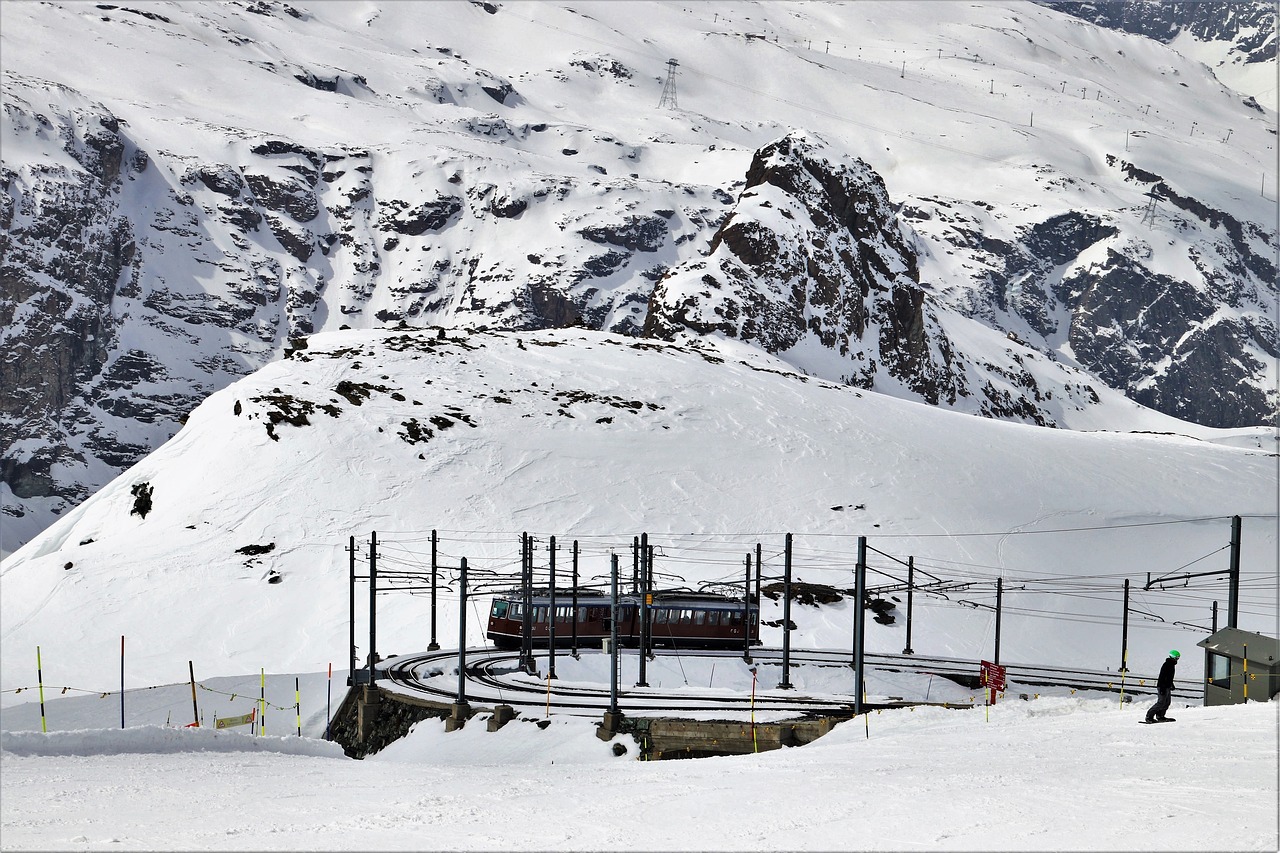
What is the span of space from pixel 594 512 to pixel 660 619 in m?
28.1

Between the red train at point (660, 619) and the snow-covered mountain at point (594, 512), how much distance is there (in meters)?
4.70

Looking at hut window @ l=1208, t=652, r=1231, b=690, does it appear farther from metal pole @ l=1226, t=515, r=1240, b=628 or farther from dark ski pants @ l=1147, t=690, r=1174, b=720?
dark ski pants @ l=1147, t=690, r=1174, b=720

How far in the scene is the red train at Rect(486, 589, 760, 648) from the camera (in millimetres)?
59844

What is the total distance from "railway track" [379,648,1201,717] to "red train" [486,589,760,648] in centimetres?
128

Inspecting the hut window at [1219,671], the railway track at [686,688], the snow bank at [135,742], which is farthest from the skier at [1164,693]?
the snow bank at [135,742]

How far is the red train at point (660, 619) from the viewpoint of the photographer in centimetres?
5984

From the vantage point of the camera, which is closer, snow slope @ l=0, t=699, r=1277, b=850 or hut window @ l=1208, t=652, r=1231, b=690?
snow slope @ l=0, t=699, r=1277, b=850

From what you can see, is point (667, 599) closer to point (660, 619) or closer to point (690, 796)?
point (660, 619)

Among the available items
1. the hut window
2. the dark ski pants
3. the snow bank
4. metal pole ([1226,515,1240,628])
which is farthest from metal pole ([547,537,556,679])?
the dark ski pants

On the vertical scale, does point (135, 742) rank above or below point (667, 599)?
above

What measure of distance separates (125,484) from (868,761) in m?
84.3

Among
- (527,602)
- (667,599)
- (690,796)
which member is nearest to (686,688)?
(527,602)

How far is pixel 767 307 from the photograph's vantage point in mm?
183375

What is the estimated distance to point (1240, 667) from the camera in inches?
1271
